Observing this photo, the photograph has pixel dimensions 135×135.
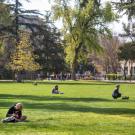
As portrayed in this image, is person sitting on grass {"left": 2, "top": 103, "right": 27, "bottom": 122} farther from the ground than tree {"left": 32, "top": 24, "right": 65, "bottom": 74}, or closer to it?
closer to it

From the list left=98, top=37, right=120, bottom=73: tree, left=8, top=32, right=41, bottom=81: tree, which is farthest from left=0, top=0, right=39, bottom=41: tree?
left=98, top=37, right=120, bottom=73: tree

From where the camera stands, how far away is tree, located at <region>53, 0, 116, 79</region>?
275 feet

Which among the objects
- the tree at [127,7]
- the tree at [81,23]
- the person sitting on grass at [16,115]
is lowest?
the person sitting on grass at [16,115]

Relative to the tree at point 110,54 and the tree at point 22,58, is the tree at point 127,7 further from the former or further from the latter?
the tree at point 110,54

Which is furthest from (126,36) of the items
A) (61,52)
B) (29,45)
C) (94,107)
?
(94,107)

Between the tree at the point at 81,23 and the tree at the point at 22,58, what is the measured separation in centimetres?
631

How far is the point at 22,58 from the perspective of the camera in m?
83.8

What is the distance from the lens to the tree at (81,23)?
83.8 metres

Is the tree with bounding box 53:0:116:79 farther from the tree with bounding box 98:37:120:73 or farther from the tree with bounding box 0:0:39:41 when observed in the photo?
the tree with bounding box 98:37:120:73

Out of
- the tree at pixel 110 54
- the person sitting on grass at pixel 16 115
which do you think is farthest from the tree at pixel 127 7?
the tree at pixel 110 54

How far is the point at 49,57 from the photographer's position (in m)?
93.9

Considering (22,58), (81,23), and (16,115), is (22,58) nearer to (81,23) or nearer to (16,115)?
(81,23)

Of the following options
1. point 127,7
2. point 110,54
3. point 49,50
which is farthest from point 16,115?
point 110,54

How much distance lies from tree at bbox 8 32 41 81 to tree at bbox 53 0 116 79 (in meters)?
6.31
